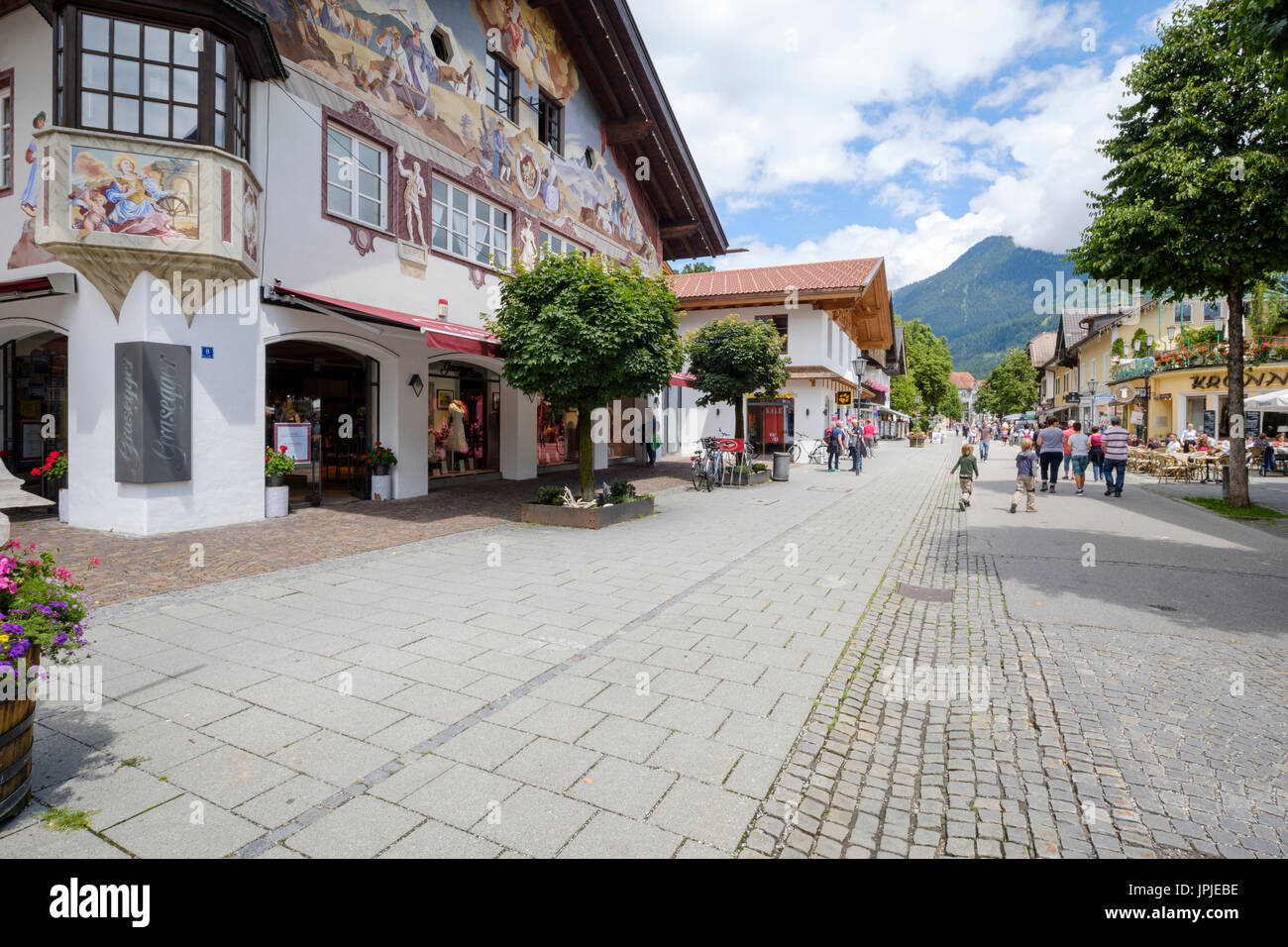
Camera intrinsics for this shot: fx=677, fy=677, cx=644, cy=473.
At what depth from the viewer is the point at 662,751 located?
339 cm

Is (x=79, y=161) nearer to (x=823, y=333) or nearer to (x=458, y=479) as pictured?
(x=458, y=479)

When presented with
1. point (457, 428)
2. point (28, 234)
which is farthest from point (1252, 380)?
point (28, 234)

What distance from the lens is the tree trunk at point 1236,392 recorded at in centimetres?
1259

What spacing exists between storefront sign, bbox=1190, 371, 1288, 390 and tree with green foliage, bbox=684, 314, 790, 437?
2185cm

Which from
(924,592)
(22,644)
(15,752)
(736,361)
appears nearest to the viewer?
(22,644)

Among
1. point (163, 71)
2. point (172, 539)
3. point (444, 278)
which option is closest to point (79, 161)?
Result: point (163, 71)

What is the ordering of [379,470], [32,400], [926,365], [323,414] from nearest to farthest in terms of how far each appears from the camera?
[32,400], [379,470], [323,414], [926,365]

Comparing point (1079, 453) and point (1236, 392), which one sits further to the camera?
point (1079, 453)

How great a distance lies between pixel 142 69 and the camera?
343 inches

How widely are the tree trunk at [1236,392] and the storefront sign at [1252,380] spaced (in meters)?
19.2

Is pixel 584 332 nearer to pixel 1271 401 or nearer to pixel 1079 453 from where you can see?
pixel 1079 453

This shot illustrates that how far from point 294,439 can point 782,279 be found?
2453 cm

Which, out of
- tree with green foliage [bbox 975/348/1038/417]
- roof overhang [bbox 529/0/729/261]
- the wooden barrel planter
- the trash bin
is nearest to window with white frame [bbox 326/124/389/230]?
roof overhang [bbox 529/0/729/261]

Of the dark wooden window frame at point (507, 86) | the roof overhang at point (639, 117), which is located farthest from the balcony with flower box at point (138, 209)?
the roof overhang at point (639, 117)
